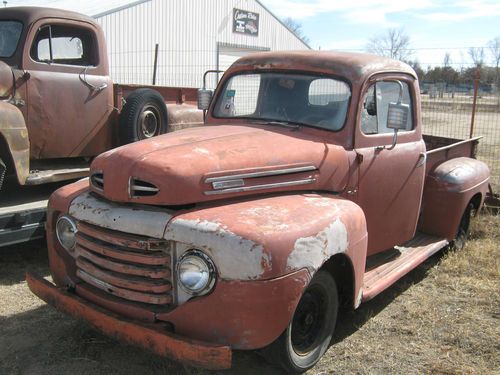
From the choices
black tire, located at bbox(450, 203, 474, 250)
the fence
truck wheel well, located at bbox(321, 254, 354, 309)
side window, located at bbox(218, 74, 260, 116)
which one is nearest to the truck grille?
truck wheel well, located at bbox(321, 254, 354, 309)

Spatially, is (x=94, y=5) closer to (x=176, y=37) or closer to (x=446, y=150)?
(x=176, y=37)

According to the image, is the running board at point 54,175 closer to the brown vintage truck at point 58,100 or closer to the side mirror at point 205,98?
the brown vintage truck at point 58,100

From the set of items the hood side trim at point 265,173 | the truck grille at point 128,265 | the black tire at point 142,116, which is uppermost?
the black tire at point 142,116

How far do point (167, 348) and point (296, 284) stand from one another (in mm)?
700

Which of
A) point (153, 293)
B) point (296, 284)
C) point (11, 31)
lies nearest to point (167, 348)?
point (153, 293)

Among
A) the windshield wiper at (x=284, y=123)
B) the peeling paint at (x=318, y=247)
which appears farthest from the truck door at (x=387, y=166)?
the peeling paint at (x=318, y=247)

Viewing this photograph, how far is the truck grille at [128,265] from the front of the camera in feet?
9.00

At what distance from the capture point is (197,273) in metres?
2.60

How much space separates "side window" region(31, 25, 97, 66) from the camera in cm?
528

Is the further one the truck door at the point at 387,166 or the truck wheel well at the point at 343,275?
the truck door at the point at 387,166

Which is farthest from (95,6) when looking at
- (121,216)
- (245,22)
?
(121,216)

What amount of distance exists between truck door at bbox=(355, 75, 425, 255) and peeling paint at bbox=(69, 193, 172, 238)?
1.59 metres

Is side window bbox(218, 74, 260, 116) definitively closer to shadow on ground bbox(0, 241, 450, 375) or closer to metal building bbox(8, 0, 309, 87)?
shadow on ground bbox(0, 241, 450, 375)

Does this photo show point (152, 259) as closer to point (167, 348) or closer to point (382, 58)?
point (167, 348)
